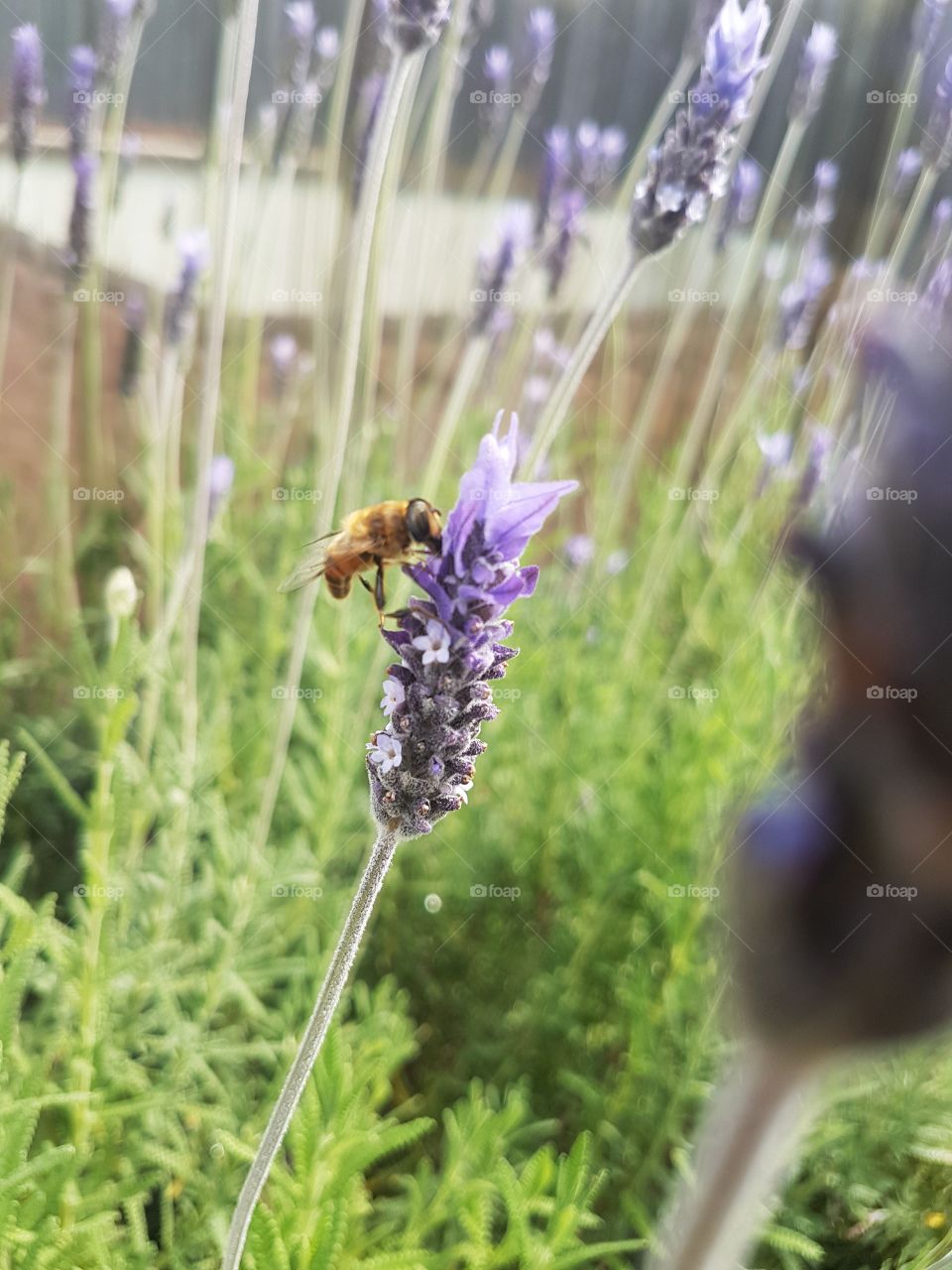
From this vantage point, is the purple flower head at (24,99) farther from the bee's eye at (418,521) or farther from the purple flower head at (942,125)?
the purple flower head at (942,125)

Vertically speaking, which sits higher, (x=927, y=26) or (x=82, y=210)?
(x=927, y=26)

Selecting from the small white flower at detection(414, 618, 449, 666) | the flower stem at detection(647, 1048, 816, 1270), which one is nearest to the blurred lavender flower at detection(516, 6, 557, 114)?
the small white flower at detection(414, 618, 449, 666)

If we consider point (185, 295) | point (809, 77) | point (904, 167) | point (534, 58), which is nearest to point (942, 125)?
point (809, 77)

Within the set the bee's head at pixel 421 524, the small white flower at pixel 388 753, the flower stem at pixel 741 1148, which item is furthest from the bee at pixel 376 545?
the flower stem at pixel 741 1148

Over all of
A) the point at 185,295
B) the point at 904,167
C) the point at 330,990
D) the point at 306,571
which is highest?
the point at 904,167

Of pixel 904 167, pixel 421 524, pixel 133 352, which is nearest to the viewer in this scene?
pixel 421 524

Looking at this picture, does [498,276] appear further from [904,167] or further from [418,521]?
[904,167]
